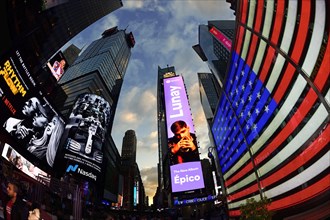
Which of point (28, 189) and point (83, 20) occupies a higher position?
point (83, 20)

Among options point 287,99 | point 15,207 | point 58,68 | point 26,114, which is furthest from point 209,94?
point 15,207

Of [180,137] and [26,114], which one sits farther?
[180,137]

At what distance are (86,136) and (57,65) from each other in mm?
23973

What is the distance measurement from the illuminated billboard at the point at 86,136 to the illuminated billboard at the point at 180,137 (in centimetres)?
2088

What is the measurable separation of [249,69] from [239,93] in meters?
6.44

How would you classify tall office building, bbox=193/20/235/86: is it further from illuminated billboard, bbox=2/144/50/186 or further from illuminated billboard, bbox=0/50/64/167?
illuminated billboard, bbox=2/144/50/186

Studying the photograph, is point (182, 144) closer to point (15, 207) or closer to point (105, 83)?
point (15, 207)

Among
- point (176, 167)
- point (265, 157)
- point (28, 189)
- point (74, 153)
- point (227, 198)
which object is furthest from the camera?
point (227, 198)

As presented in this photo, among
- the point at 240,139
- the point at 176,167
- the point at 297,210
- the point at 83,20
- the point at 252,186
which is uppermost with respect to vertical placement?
the point at 83,20

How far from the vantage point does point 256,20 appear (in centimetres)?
2614

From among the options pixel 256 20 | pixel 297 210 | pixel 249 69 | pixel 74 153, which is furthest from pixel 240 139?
pixel 74 153

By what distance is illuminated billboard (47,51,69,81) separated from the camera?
2386 inches

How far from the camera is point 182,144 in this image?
146 ft

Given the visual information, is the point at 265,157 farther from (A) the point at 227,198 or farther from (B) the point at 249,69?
(A) the point at 227,198
